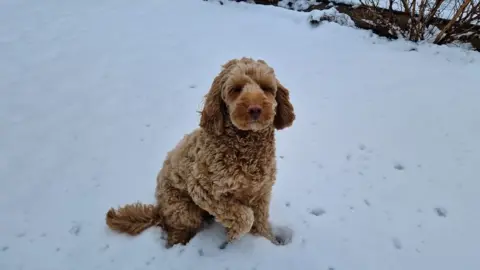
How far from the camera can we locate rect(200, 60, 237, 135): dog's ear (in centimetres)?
244

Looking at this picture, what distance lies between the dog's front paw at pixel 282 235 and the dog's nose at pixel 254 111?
1134 mm

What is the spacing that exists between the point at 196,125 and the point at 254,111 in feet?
6.75

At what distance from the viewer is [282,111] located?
254 cm

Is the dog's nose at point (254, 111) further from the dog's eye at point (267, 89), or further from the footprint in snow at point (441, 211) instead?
the footprint in snow at point (441, 211)

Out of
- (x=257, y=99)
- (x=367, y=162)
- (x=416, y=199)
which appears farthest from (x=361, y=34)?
(x=257, y=99)

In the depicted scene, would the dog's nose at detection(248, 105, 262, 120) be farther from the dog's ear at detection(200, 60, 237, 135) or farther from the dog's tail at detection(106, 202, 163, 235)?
the dog's tail at detection(106, 202, 163, 235)

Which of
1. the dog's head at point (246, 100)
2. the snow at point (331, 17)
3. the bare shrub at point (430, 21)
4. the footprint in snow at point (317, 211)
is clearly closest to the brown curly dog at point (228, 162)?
the dog's head at point (246, 100)

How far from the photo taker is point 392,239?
2.88 meters

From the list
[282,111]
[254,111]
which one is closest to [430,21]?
[282,111]

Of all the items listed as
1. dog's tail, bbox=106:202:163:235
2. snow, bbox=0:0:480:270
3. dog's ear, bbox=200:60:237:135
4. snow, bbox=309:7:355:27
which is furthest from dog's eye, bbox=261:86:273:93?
snow, bbox=309:7:355:27

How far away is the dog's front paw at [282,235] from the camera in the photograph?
291 centimetres

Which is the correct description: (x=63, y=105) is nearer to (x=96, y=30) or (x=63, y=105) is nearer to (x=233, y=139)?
(x=96, y=30)

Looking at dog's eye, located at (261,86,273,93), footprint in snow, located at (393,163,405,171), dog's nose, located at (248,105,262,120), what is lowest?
footprint in snow, located at (393,163,405,171)

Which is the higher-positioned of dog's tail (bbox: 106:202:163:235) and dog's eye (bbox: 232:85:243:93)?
dog's eye (bbox: 232:85:243:93)
